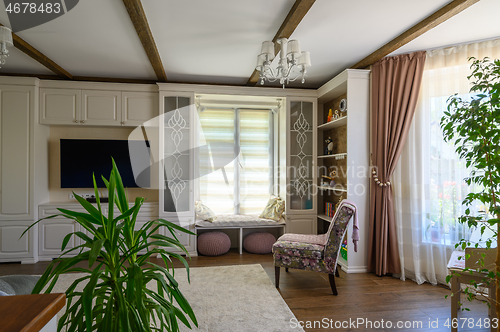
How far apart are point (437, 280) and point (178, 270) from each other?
117 inches

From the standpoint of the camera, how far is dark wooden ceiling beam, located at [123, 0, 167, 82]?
89.8 inches

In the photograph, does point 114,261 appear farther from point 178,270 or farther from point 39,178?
point 39,178

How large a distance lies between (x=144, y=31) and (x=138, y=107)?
1.80m

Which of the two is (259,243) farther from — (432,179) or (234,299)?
(432,179)

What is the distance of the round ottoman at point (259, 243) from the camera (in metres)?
4.40

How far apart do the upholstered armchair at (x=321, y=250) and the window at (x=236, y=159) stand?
1.91 m

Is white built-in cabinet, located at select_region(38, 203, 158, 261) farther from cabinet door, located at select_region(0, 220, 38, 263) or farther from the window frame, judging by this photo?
the window frame

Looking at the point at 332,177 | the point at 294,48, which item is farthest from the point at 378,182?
the point at 294,48

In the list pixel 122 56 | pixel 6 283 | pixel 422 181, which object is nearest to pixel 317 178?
pixel 422 181

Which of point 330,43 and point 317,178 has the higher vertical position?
point 330,43

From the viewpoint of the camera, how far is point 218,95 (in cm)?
442

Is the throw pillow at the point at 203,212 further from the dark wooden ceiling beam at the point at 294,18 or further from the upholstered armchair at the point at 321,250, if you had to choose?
the dark wooden ceiling beam at the point at 294,18

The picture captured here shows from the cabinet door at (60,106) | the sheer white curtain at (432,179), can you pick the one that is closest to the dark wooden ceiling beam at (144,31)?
the cabinet door at (60,106)

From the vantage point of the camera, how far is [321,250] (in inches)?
118
